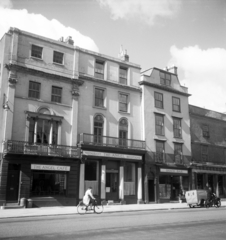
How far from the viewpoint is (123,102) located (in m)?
31.8

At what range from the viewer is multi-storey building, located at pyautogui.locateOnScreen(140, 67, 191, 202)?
3177 cm

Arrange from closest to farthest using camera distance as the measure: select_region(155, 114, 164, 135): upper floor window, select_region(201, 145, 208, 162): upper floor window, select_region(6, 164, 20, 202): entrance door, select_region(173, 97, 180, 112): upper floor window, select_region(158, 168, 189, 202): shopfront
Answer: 1. select_region(6, 164, 20, 202): entrance door
2. select_region(158, 168, 189, 202): shopfront
3. select_region(155, 114, 164, 135): upper floor window
4. select_region(173, 97, 180, 112): upper floor window
5. select_region(201, 145, 208, 162): upper floor window

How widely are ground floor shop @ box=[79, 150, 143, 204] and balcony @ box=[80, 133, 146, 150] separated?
0.86 meters

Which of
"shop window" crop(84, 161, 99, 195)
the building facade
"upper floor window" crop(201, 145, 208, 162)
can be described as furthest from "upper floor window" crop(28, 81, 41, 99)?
"upper floor window" crop(201, 145, 208, 162)

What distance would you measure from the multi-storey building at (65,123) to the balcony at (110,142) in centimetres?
10

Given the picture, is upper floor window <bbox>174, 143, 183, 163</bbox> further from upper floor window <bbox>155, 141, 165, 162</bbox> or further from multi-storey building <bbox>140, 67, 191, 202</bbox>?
upper floor window <bbox>155, 141, 165, 162</bbox>

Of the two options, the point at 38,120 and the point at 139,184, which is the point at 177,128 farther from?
the point at 38,120

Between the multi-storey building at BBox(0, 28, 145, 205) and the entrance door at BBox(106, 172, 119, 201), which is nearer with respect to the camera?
the multi-storey building at BBox(0, 28, 145, 205)

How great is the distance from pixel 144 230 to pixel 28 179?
15.8 m

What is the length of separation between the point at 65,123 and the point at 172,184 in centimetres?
1455

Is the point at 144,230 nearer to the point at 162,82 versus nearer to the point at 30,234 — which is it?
the point at 30,234

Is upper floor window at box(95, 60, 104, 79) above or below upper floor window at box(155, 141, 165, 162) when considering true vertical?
above

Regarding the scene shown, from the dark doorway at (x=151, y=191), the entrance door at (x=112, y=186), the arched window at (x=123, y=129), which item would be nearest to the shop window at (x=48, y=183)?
the entrance door at (x=112, y=186)

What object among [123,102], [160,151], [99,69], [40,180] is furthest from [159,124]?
[40,180]
